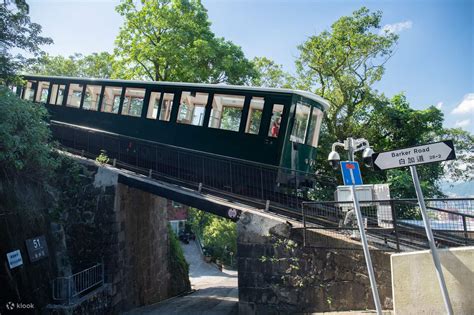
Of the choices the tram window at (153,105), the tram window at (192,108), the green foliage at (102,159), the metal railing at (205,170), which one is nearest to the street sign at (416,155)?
the metal railing at (205,170)

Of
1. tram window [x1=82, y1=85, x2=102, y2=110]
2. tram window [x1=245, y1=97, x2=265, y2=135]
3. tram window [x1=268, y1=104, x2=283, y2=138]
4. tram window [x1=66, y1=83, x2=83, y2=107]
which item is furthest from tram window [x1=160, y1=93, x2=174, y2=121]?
tram window [x1=66, y1=83, x2=83, y2=107]

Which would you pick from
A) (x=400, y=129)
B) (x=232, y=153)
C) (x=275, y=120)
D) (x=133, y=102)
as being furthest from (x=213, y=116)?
(x=400, y=129)

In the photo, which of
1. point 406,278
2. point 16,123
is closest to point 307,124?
point 406,278

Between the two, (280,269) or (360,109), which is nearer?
(280,269)

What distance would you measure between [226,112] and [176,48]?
9.68m

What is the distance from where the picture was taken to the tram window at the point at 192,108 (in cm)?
1096

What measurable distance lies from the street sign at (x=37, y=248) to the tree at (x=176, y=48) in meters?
11.7

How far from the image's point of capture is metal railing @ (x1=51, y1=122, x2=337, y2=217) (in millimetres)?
9734

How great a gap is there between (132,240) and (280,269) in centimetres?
609

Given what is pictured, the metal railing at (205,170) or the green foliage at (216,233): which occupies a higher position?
the metal railing at (205,170)

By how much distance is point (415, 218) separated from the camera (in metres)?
9.63

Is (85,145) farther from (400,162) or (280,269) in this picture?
(400,162)

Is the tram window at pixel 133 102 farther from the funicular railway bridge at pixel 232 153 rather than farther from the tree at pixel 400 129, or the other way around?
the tree at pixel 400 129

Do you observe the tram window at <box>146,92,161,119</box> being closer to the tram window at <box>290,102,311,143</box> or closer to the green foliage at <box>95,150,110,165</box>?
the green foliage at <box>95,150,110,165</box>
